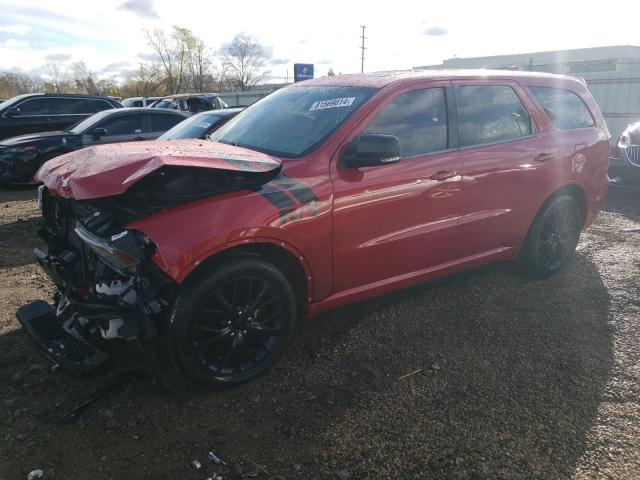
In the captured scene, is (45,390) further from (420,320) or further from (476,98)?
(476,98)

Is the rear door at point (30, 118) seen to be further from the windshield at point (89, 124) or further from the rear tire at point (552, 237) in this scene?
the rear tire at point (552, 237)

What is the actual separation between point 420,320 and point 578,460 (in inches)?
60.4

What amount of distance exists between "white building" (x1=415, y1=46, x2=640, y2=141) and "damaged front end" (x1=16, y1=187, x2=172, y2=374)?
4.57 metres

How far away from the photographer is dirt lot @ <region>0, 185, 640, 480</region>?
2320mm

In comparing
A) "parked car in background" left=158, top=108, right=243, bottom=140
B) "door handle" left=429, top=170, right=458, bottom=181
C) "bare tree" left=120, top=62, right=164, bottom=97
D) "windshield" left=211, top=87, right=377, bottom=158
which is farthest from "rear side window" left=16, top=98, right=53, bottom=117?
"bare tree" left=120, top=62, right=164, bottom=97

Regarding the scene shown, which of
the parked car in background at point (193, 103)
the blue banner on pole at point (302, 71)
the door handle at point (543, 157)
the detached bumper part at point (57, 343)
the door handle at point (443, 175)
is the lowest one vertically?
the detached bumper part at point (57, 343)

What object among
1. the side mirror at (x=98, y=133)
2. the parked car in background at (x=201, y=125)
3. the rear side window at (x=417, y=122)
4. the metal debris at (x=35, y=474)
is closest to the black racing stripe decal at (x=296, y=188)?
the rear side window at (x=417, y=122)

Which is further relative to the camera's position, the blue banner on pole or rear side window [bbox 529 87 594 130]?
the blue banner on pole

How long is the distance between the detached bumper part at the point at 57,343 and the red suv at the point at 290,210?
0.04ft

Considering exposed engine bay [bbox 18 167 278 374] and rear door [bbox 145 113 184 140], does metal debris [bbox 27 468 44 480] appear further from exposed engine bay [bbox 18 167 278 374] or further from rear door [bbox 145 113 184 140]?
rear door [bbox 145 113 184 140]

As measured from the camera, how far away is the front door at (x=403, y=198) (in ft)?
10.2

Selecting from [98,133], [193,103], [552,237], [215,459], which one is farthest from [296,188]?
[193,103]

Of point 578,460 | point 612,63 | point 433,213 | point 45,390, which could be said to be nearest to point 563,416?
point 578,460

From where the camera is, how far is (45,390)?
2.81 m
